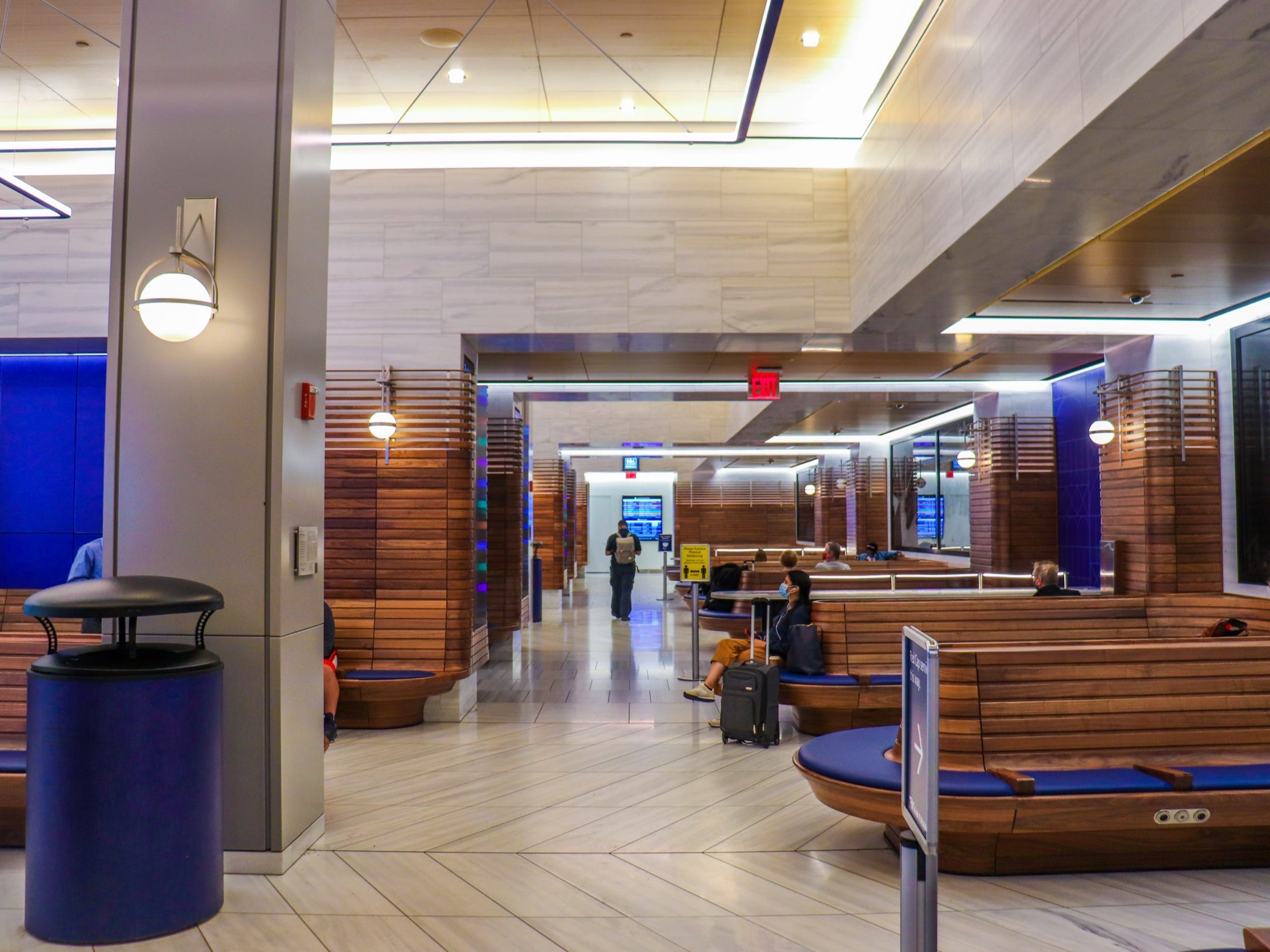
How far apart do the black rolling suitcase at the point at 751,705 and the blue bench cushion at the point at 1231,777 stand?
9.02ft

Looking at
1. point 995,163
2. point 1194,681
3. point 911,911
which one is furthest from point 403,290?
point 911,911

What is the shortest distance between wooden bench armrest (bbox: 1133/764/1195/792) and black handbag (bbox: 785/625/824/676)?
275 cm

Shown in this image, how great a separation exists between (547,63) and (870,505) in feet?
49.5

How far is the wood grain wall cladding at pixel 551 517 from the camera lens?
21.8 meters

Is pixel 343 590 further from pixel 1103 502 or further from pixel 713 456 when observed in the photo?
pixel 713 456

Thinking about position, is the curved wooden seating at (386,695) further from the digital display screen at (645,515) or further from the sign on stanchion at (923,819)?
the digital display screen at (645,515)

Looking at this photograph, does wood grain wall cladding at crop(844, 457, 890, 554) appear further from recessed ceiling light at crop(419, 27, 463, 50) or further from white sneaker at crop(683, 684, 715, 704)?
recessed ceiling light at crop(419, 27, 463, 50)

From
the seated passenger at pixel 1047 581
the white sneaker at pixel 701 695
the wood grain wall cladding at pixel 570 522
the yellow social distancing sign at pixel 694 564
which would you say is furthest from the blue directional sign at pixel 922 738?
the wood grain wall cladding at pixel 570 522

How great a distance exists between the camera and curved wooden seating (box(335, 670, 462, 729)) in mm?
6750

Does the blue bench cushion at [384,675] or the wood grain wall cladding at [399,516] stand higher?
the wood grain wall cladding at [399,516]

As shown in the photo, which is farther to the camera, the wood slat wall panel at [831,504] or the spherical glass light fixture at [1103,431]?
the wood slat wall panel at [831,504]

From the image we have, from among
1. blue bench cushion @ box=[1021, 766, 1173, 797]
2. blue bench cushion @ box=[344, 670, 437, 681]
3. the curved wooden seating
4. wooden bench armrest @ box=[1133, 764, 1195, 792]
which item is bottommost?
the curved wooden seating

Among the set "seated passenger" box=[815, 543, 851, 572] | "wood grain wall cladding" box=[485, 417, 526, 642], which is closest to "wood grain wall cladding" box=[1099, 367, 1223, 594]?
"seated passenger" box=[815, 543, 851, 572]

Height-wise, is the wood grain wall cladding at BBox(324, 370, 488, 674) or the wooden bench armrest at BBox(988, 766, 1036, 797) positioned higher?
the wood grain wall cladding at BBox(324, 370, 488, 674)
